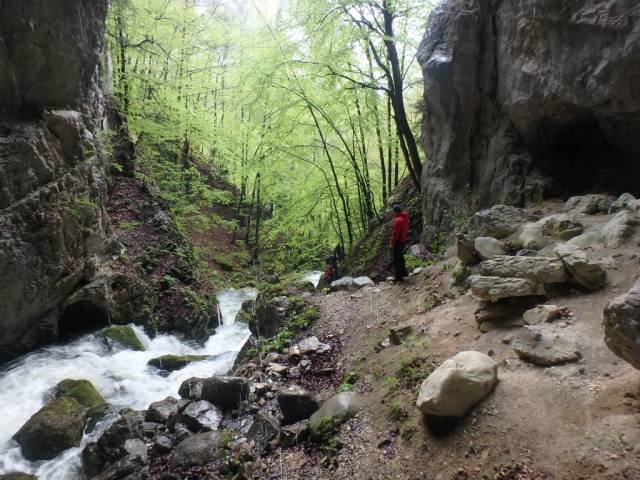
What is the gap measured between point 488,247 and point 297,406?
4012mm

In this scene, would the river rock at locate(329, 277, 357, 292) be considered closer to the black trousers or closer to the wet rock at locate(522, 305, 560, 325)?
the black trousers

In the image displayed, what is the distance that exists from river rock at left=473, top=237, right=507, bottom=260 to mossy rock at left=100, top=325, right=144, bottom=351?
9.45 meters

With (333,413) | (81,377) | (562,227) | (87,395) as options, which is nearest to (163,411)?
(87,395)

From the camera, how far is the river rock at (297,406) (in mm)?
5586

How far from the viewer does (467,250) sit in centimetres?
674

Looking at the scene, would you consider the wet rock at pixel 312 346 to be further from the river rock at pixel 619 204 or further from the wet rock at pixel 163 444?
the river rock at pixel 619 204

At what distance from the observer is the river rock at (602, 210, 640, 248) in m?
4.96

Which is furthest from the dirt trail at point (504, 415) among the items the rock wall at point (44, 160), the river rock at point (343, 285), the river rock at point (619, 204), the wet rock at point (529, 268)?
the rock wall at point (44, 160)

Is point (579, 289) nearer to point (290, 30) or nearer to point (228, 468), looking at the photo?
point (228, 468)

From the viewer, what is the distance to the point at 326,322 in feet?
28.8

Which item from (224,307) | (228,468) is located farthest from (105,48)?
(228,468)

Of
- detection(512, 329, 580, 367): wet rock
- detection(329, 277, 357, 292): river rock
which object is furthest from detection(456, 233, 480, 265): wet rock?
detection(329, 277, 357, 292): river rock

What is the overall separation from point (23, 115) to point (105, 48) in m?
7.22

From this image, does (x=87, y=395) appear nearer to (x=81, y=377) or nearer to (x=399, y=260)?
(x=81, y=377)
